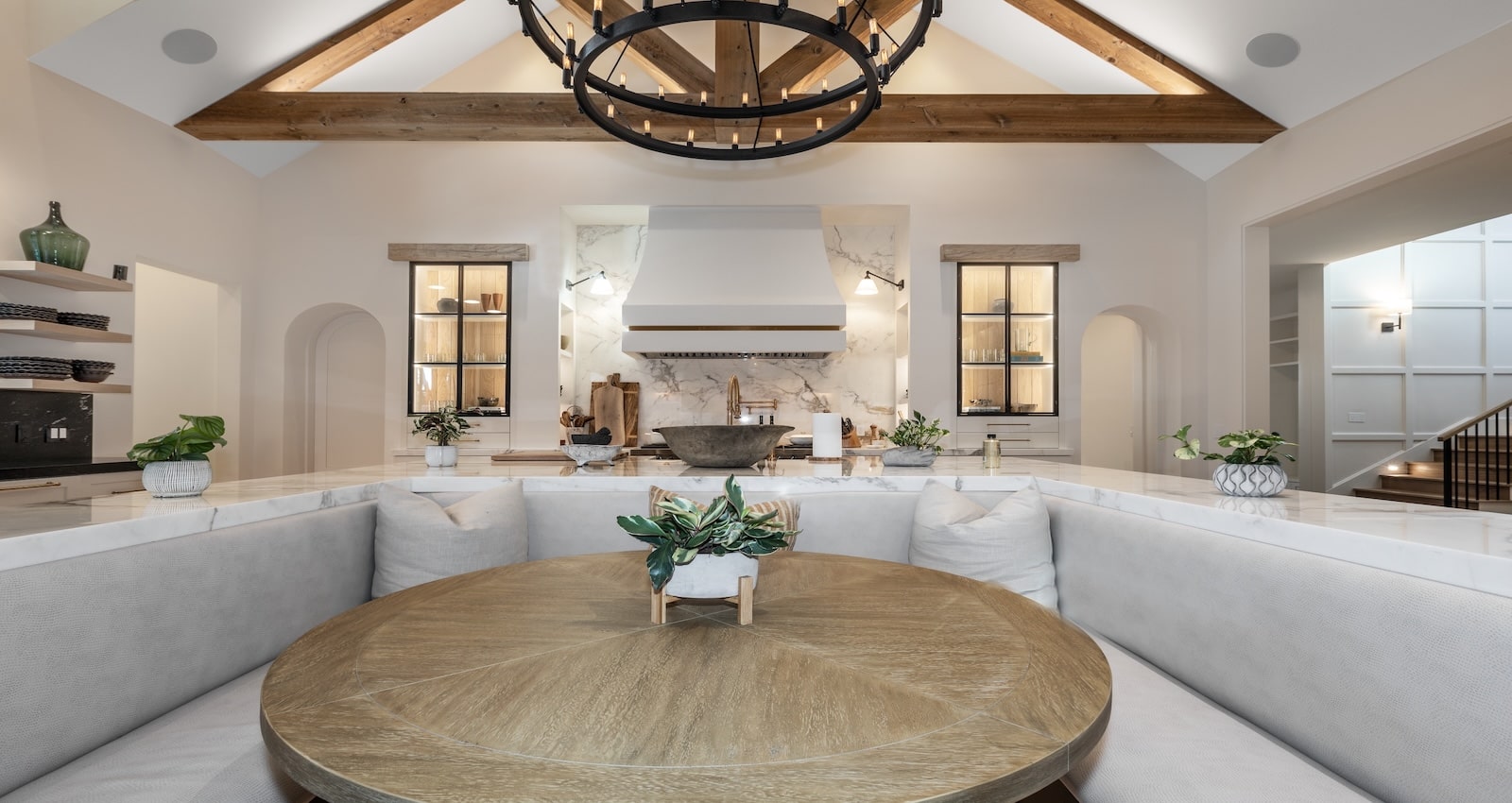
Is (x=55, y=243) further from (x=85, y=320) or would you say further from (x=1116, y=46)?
(x=1116, y=46)

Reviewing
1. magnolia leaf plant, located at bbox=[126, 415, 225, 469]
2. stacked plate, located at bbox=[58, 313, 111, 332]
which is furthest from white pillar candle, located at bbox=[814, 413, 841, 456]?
stacked plate, located at bbox=[58, 313, 111, 332]

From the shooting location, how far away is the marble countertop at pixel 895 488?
1.12m

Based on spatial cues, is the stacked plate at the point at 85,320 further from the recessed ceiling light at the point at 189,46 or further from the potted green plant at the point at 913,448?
the potted green plant at the point at 913,448

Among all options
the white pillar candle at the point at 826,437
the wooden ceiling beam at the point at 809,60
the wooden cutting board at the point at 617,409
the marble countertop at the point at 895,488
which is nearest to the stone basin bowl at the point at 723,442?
the marble countertop at the point at 895,488

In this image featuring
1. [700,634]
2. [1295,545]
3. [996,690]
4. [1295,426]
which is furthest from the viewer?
[1295,426]

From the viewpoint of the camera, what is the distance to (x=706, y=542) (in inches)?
45.2

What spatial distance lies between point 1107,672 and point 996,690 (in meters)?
0.21

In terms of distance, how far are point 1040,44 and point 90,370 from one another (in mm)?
6232

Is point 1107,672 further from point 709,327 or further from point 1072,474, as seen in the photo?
point 709,327

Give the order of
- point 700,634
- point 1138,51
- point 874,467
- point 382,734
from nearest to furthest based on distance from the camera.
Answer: point 382,734 < point 700,634 < point 874,467 < point 1138,51

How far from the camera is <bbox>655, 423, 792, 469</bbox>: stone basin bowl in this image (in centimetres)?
251

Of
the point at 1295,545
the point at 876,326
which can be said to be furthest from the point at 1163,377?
the point at 1295,545

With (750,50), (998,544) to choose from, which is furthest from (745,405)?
(998,544)

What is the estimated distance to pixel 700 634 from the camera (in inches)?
43.1
